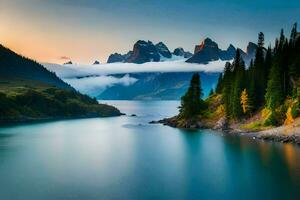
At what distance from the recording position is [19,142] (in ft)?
476

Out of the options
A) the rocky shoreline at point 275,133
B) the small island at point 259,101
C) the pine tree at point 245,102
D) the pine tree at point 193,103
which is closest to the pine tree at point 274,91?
the small island at point 259,101

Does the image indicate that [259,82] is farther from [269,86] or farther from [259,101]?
[269,86]

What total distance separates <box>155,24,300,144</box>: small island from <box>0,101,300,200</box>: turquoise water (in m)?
12.5

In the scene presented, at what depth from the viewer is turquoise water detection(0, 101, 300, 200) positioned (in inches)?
2724

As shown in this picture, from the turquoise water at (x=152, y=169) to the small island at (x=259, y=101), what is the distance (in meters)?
12.5

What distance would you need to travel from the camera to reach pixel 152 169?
297ft

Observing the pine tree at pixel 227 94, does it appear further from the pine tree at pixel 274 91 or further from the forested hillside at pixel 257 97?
the pine tree at pixel 274 91

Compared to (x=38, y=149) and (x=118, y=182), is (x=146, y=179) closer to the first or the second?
(x=118, y=182)

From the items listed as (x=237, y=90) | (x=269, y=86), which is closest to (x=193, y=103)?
(x=237, y=90)

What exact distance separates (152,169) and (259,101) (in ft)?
287

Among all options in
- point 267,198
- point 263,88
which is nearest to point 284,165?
point 267,198

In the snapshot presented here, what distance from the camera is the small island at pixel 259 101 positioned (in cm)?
13912

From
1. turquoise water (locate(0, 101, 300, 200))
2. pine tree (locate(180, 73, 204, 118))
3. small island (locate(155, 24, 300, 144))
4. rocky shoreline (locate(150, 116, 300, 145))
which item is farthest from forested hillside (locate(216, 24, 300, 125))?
turquoise water (locate(0, 101, 300, 200))

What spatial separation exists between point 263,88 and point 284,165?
80.9m
